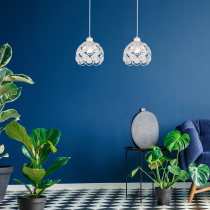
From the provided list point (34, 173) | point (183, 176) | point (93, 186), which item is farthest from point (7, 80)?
point (183, 176)

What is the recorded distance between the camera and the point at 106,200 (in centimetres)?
329

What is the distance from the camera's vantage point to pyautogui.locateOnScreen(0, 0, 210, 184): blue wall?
400 cm

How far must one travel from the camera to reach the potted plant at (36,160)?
2.54 meters

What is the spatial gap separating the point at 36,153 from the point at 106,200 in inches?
40.6

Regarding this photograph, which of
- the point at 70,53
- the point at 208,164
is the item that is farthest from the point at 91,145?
the point at 208,164

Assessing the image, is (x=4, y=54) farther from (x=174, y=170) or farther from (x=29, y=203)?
(x=174, y=170)

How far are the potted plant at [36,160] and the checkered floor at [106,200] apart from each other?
425 mm

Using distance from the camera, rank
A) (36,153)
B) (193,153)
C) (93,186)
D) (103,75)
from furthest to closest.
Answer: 1. (103,75)
2. (93,186)
3. (193,153)
4. (36,153)

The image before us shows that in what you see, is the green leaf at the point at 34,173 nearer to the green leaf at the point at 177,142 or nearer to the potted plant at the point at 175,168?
the potted plant at the point at 175,168

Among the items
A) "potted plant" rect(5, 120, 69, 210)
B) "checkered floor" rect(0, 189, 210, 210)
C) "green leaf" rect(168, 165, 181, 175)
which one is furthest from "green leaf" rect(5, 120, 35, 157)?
"green leaf" rect(168, 165, 181, 175)

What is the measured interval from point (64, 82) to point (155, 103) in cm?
121

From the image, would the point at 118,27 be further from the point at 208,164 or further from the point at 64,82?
the point at 208,164

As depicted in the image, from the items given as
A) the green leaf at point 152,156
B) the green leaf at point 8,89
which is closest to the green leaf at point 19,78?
the green leaf at point 8,89

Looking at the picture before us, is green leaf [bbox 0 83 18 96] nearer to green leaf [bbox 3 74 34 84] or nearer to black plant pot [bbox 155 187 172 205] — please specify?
green leaf [bbox 3 74 34 84]
